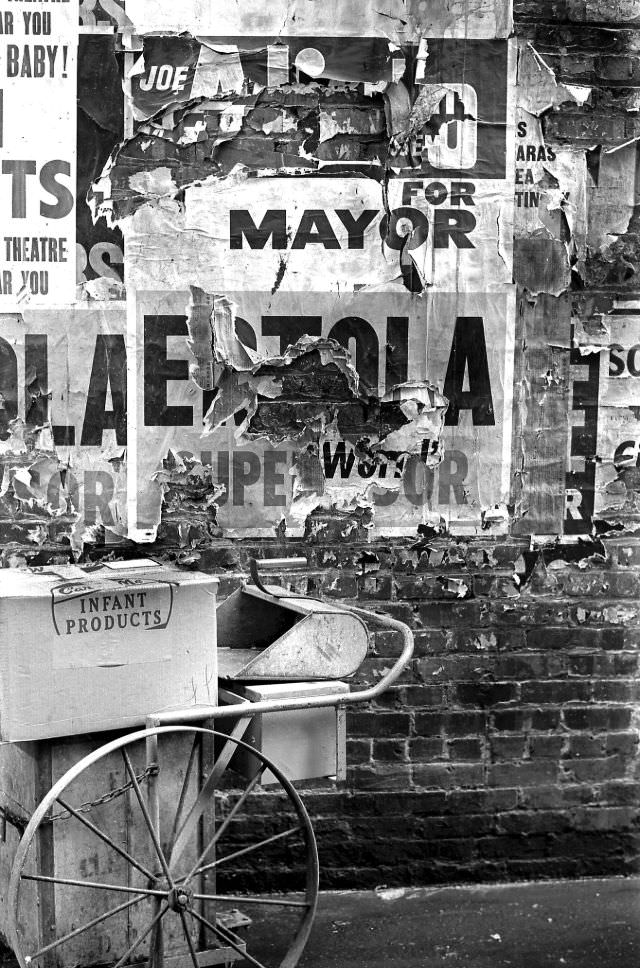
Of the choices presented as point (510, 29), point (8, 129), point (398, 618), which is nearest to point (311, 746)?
point (398, 618)

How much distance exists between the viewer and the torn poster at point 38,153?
150 inches

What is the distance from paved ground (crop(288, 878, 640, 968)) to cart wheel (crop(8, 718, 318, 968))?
629mm

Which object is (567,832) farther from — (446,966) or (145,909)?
(145,909)

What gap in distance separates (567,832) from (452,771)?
0.55 meters

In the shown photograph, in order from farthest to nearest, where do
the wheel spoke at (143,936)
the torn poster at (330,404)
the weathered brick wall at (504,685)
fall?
the weathered brick wall at (504,685) < the torn poster at (330,404) < the wheel spoke at (143,936)

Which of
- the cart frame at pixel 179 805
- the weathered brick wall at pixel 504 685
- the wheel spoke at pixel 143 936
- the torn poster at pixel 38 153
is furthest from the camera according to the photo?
the weathered brick wall at pixel 504 685

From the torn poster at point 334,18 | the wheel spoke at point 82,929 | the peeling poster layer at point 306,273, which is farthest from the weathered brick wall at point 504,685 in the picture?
the wheel spoke at point 82,929

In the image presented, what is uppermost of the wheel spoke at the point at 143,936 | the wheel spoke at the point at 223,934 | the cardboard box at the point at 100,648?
the cardboard box at the point at 100,648

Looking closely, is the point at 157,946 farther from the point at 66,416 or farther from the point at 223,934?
the point at 66,416

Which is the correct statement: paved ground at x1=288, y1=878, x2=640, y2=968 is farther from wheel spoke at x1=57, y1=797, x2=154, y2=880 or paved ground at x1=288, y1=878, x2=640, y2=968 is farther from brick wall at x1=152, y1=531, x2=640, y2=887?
wheel spoke at x1=57, y1=797, x2=154, y2=880

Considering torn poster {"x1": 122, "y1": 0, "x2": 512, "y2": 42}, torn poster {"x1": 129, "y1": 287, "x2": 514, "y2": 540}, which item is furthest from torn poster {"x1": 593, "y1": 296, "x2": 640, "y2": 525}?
torn poster {"x1": 122, "y1": 0, "x2": 512, "y2": 42}

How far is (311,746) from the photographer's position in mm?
3201

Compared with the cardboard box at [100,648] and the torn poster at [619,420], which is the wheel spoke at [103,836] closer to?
the cardboard box at [100,648]

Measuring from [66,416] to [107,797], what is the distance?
1524mm
